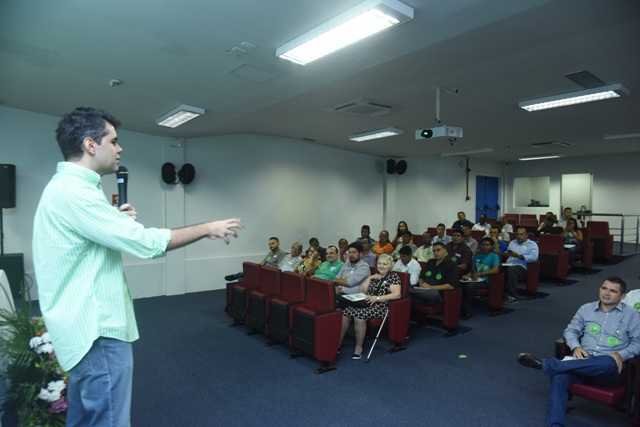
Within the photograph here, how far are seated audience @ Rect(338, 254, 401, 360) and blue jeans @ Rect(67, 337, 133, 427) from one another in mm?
3151

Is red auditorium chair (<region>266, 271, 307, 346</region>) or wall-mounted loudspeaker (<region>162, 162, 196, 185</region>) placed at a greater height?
wall-mounted loudspeaker (<region>162, 162, 196, 185</region>)

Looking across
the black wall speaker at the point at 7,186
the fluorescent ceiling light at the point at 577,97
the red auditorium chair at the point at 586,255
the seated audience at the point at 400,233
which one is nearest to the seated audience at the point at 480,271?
the fluorescent ceiling light at the point at 577,97

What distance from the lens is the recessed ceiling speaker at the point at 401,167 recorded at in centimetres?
1119

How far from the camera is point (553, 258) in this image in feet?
24.2

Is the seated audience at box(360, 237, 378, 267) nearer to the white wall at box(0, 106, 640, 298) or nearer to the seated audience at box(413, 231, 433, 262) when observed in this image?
the seated audience at box(413, 231, 433, 262)

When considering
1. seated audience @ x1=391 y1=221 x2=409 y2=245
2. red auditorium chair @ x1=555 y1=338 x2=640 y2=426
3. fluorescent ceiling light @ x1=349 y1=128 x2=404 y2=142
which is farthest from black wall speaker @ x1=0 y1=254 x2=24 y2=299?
red auditorium chair @ x1=555 y1=338 x2=640 y2=426

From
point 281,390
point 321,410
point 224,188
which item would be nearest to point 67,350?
point 321,410

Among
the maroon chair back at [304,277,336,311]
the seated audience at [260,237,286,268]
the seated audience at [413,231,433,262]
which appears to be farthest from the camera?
the seated audience at [413,231,433,262]

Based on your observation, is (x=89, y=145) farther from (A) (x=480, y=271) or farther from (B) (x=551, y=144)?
(B) (x=551, y=144)

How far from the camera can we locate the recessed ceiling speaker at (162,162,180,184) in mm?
7020

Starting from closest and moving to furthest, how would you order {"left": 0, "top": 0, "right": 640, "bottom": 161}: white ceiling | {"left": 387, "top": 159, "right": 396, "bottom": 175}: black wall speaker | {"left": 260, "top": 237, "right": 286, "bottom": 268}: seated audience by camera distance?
{"left": 0, "top": 0, "right": 640, "bottom": 161}: white ceiling
{"left": 260, "top": 237, "right": 286, "bottom": 268}: seated audience
{"left": 387, "top": 159, "right": 396, "bottom": 175}: black wall speaker

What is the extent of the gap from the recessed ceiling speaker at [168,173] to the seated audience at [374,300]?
4269 millimetres

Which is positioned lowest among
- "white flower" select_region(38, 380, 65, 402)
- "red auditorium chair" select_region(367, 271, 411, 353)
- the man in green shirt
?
"red auditorium chair" select_region(367, 271, 411, 353)

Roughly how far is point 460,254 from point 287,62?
4.08 meters
